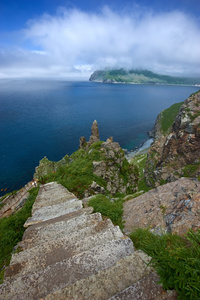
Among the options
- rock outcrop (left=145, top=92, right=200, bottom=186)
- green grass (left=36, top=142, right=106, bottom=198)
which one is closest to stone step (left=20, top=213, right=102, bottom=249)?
green grass (left=36, top=142, right=106, bottom=198)

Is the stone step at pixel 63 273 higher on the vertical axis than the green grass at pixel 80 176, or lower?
higher

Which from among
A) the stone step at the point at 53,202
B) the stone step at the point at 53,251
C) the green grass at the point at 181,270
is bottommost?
the stone step at the point at 53,202

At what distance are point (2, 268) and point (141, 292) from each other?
7.19m

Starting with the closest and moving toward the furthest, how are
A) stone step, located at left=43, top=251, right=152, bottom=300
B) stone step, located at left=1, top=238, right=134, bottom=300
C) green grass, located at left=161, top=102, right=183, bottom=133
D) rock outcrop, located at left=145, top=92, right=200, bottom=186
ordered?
stone step, located at left=43, top=251, right=152, bottom=300, stone step, located at left=1, top=238, right=134, bottom=300, rock outcrop, located at left=145, top=92, right=200, bottom=186, green grass, located at left=161, top=102, right=183, bottom=133

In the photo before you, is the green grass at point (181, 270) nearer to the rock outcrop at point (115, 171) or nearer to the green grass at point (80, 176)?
Answer: the green grass at point (80, 176)

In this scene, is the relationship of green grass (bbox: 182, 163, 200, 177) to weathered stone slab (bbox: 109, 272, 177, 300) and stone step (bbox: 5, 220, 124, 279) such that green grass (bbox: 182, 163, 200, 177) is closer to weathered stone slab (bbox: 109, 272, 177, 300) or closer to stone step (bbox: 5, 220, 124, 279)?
stone step (bbox: 5, 220, 124, 279)

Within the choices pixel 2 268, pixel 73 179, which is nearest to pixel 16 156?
pixel 73 179

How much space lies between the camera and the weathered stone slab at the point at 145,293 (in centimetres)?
334

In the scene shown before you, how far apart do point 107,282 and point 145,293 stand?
3.03 ft

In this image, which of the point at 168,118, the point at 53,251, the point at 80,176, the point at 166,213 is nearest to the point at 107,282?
the point at 53,251

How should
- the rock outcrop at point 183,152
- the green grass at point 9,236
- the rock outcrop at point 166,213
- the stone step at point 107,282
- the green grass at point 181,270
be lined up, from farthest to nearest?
the rock outcrop at point 183,152, the green grass at point 9,236, the rock outcrop at point 166,213, the stone step at point 107,282, the green grass at point 181,270

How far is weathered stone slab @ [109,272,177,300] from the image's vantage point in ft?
11.0

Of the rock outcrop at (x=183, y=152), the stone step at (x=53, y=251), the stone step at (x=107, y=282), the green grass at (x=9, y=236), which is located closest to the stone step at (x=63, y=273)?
the stone step at (x=107, y=282)

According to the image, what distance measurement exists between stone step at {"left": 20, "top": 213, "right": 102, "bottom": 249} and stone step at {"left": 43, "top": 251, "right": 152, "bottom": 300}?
284cm
